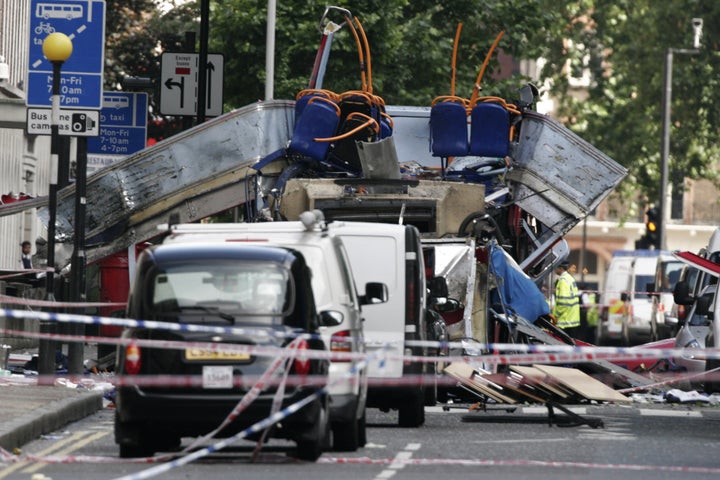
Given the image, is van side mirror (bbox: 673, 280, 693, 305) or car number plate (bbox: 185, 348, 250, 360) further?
van side mirror (bbox: 673, 280, 693, 305)

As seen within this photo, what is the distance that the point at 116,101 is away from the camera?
85.0ft

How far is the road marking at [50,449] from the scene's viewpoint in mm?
13038

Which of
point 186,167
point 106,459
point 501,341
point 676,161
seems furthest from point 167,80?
point 676,161

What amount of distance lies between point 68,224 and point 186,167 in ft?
5.15

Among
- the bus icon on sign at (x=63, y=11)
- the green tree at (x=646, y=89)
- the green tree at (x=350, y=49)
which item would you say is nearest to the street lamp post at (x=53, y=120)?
the bus icon on sign at (x=63, y=11)

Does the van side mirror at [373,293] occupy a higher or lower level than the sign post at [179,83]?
lower

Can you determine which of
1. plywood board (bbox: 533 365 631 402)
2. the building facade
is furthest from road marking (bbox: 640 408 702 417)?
the building facade

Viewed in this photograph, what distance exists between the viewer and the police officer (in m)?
30.1

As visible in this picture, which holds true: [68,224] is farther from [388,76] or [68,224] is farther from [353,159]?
[388,76]

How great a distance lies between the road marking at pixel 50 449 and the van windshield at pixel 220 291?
1.35 meters

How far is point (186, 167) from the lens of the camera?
24812 millimetres

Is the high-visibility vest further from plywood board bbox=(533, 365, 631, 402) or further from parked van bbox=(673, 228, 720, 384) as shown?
plywood board bbox=(533, 365, 631, 402)

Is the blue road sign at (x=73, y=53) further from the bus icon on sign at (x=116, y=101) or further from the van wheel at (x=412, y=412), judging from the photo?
the van wheel at (x=412, y=412)

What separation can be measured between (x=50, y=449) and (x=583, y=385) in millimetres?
7081
